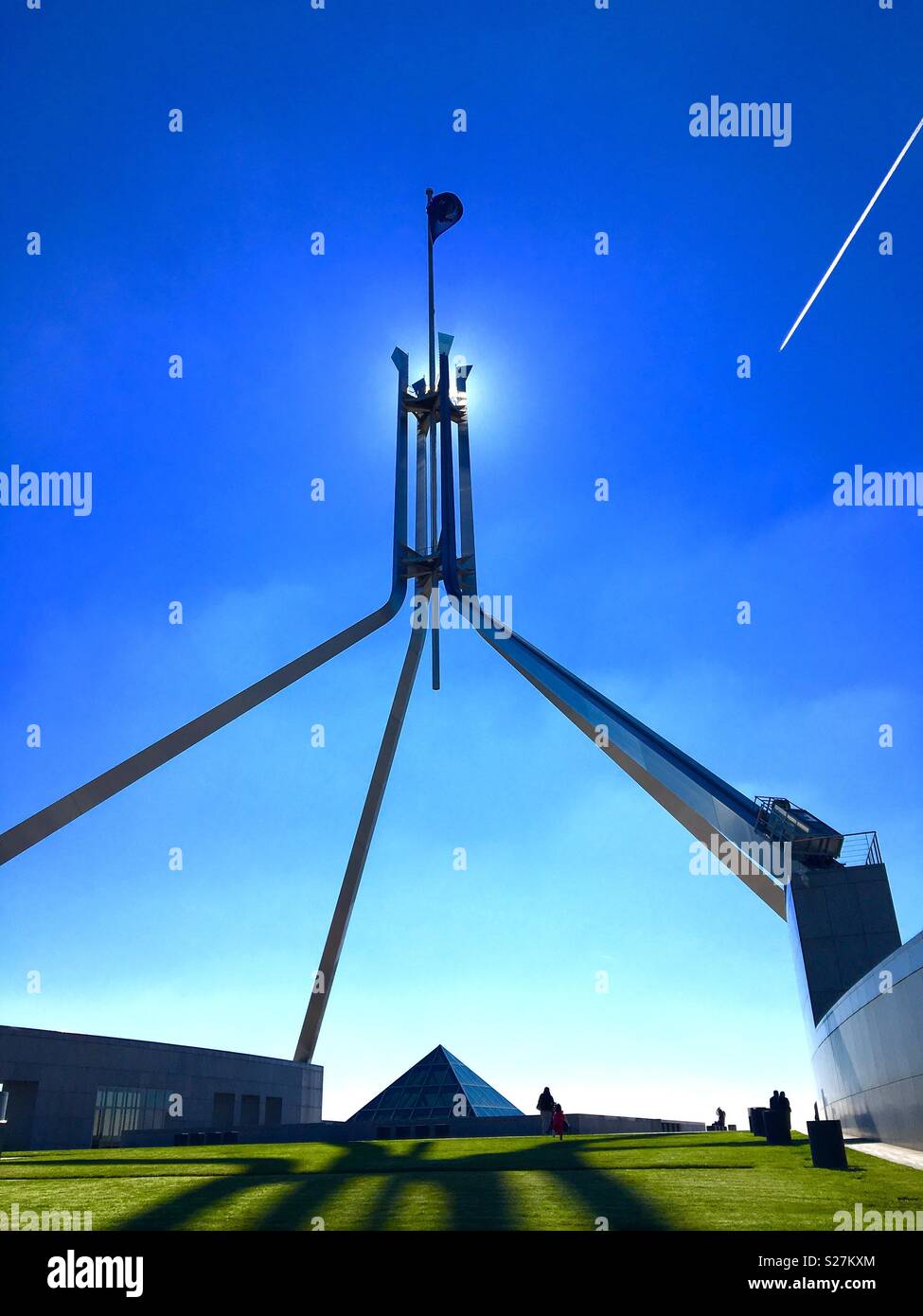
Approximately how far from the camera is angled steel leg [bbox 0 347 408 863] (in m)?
22.7

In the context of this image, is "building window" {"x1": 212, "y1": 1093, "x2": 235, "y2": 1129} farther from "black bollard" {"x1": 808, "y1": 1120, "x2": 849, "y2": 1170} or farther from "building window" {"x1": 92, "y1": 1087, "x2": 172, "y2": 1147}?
"black bollard" {"x1": 808, "y1": 1120, "x2": 849, "y2": 1170}

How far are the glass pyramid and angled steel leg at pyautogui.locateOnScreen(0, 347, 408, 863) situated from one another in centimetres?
1462

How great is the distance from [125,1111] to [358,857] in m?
11.4

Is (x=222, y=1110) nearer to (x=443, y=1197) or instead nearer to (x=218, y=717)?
(x=218, y=717)

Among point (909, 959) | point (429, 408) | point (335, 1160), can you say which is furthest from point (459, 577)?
point (909, 959)

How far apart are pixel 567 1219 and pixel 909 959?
16.5ft

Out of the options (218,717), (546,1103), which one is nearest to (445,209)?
(218,717)

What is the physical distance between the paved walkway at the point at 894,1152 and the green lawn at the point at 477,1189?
0.21 m

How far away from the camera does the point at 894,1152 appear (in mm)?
11016
